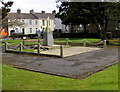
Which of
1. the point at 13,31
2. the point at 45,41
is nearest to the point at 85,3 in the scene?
the point at 45,41

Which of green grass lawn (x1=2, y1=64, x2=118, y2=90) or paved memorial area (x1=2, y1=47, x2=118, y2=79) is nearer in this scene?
green grass lawn (x1=2, y1=64, x2=118, y2=90)

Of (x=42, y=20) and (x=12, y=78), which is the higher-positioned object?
(x=42, y=20)

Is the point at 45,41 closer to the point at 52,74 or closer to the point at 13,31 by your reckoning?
the point at 52,74

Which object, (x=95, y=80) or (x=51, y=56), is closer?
(x=95, y=80)

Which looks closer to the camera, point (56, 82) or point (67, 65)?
point (56, 82)

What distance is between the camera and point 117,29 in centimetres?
4181

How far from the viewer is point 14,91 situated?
20.1ft

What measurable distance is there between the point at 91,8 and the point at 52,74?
16.3 metres

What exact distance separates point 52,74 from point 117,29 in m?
35.3

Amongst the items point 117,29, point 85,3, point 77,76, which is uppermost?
point 85,3

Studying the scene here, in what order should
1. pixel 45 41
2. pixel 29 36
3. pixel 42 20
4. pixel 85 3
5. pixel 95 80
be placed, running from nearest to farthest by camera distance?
pixel 95 80 → pixel 45 41 → pixel 85 3 → pixel 29 36 → pixel 42 20

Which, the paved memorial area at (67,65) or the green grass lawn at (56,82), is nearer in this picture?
the green grass lawn at (56,82)

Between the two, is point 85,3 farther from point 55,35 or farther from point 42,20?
point 42,20

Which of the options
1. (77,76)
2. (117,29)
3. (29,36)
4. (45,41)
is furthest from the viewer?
(29,36)
